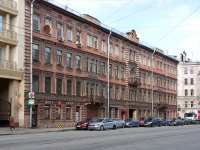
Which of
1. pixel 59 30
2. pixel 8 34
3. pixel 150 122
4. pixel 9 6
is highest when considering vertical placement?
pixel 9 6

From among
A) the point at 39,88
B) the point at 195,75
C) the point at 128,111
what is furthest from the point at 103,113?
the point at 195,75

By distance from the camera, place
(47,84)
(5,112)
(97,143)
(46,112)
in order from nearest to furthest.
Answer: (97,143), (5,112), (46,112), (47,84)

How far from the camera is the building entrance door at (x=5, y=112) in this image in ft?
117

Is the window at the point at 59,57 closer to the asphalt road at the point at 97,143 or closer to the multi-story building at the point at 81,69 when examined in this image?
the multi-story building at the point at 81,69

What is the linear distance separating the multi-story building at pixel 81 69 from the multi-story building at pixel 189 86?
135ft

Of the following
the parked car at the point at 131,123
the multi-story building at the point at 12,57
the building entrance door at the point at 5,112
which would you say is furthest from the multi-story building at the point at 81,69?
the parked car at the point at 131,123

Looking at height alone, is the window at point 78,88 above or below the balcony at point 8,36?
below

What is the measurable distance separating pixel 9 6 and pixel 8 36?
298 cm

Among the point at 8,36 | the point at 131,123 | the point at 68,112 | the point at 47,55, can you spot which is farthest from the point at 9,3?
the point at 131,123

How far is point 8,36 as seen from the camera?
3466 centimetres

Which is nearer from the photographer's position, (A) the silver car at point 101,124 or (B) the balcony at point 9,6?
(B) the balcony at point 9,6

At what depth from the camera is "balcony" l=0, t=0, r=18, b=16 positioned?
111ft

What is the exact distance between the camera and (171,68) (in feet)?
249

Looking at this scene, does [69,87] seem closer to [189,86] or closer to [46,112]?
[46,112]
